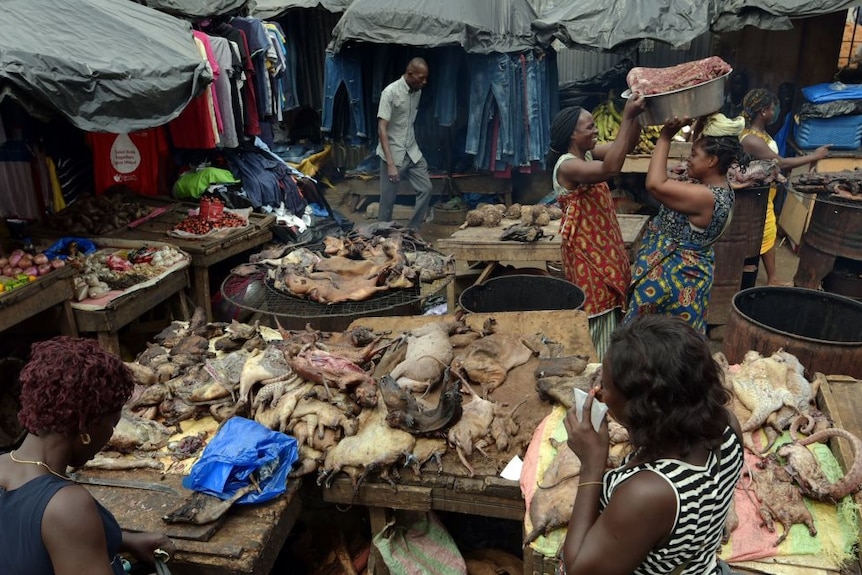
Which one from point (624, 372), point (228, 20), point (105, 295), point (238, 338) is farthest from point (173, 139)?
point (624, 372)

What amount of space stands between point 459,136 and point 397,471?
8.92 metres

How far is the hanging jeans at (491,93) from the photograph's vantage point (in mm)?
9570

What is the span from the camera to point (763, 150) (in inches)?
261

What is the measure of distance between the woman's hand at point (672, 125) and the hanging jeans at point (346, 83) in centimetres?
693

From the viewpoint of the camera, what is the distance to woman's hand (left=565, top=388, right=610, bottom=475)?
1.91m

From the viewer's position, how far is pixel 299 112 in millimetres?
12719

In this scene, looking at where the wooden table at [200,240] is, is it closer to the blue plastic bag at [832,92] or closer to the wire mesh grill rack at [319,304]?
the wire mesh grill rack at [319,304]

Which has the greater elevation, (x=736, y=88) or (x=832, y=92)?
(x=736, y=88)

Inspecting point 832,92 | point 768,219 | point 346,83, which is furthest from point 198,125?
point 832,92

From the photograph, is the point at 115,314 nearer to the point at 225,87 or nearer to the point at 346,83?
the point at 225,87

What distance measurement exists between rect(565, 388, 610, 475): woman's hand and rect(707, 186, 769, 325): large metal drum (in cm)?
463

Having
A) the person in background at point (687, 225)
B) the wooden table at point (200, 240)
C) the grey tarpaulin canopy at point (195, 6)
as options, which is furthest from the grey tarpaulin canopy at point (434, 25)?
the person in background at point (687, 225)

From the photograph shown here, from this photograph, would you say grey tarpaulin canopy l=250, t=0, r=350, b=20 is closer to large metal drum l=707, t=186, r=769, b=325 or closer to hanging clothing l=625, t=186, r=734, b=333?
large metal drum l=707, t=186, r=769, b=325

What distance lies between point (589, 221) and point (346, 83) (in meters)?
6.54
